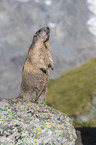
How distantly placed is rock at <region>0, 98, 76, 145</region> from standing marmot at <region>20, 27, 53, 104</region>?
453 millimetres

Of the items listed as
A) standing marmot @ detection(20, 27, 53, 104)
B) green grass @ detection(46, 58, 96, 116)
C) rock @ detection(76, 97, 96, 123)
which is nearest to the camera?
standing marmot @ detection(20, 27, 53, 104)

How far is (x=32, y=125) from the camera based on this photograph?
4.60m

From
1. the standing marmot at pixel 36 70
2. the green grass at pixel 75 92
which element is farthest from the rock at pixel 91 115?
the standing marmot at pixel 36 70

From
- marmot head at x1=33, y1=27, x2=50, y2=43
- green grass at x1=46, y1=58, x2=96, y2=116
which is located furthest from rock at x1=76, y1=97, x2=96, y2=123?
marmot head at x1=33, y1=27, x2=50, y2=43

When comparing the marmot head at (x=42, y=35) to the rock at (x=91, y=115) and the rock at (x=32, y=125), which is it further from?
the rock at (x=91, y=115)

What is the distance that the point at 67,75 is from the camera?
19.8m

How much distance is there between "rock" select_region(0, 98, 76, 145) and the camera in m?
4.34

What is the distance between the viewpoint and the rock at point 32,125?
4.34 m

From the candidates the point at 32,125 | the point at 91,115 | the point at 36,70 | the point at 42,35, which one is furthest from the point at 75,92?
the point at 32,125

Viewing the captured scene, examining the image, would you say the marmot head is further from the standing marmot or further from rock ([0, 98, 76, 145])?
rock ([0, 98, 76, 145])

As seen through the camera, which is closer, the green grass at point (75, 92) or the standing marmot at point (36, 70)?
the standing marmot at point (36, 70)

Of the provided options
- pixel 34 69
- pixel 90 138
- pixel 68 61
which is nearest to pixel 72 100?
pixel 90 138

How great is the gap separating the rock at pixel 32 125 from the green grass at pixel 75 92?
7.67 metres

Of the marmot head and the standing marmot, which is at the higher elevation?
the marmot head
